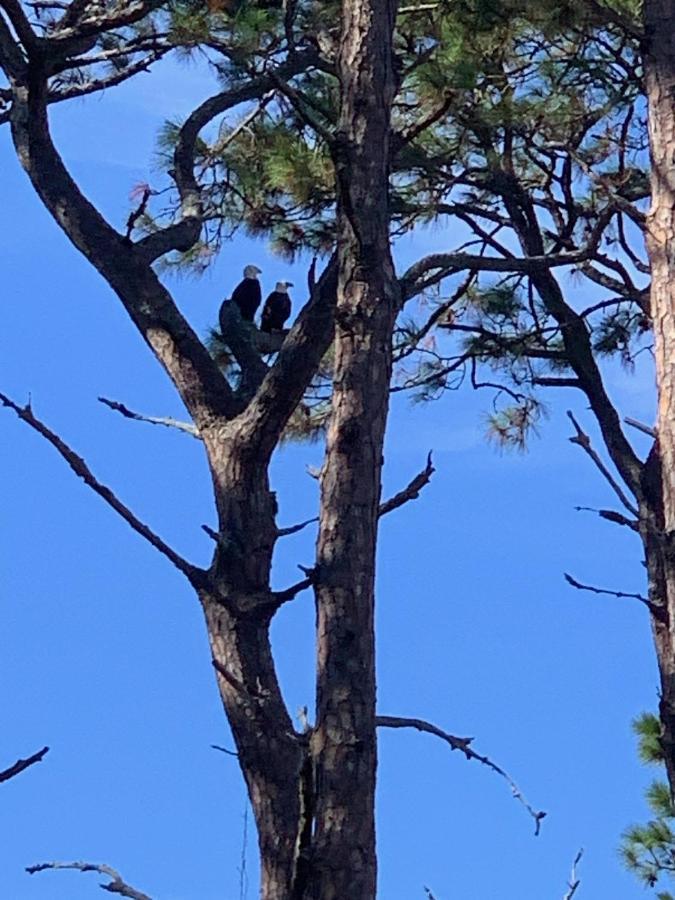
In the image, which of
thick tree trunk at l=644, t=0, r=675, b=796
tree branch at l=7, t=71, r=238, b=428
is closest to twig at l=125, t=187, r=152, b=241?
tree branch at l=7, t=71, r=238, b=428

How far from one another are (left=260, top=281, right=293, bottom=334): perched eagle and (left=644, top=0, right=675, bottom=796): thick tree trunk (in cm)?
221

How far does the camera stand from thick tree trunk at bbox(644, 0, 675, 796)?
5.24 metres

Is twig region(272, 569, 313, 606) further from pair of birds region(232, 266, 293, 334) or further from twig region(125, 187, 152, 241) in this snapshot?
pair of birds region(232, 266, 293, 334)

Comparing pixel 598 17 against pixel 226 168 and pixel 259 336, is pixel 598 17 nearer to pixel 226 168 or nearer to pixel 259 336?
pixel 226 168

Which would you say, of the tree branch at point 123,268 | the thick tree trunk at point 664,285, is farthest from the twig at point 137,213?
the thick tree trunk at point 664,285

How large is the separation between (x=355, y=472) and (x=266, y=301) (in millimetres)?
3943

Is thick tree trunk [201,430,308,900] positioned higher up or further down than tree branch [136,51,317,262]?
further down

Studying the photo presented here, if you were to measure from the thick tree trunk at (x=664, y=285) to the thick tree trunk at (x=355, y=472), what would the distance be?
1598 mm

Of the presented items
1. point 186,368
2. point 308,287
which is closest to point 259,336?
point 186,368

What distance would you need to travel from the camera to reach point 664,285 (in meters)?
5.39

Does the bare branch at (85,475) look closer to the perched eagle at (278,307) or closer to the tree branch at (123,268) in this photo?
the tree branch at (123,268)

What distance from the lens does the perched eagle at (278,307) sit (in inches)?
294

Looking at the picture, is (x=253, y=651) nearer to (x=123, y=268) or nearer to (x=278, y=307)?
(x=123, y=268)

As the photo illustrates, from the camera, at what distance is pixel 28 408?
136 inches
